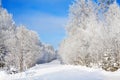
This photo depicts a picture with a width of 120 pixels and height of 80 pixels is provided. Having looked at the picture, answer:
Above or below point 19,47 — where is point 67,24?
above

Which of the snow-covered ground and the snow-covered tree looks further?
the snow-covered tree

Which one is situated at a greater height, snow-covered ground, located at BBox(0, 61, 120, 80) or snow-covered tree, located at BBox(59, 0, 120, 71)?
snow-covered tree, located at BBox(59, 0, 120, 71)

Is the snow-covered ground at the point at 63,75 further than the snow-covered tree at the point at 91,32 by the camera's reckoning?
No

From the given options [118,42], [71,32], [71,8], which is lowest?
[118,42]

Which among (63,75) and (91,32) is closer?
(63,75)

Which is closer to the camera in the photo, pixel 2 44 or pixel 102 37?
pixel 2 44

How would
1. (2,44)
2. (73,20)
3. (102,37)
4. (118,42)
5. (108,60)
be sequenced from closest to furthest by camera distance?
(2,44), (108,60), (118,42), (102,37), (73,20)

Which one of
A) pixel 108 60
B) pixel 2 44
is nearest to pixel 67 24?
pixel 108 60

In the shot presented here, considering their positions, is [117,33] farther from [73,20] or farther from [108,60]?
[73,20]

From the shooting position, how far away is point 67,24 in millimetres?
46719

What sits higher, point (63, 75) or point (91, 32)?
point (91, 32)

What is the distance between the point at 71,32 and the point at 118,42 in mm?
12350

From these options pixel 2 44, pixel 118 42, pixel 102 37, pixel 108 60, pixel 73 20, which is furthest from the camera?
pixel 73 20

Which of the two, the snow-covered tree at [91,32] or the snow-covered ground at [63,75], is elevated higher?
the snow-covered tree at [91,32]
